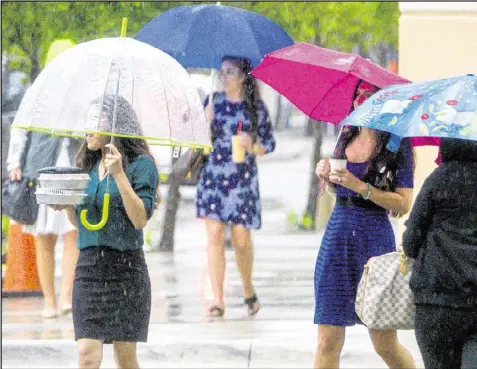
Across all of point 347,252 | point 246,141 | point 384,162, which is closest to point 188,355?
point 246,141

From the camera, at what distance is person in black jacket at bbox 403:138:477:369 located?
5988 millimetres

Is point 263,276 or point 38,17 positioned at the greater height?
point 38,17

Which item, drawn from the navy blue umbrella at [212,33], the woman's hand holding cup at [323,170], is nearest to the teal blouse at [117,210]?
the woman's hand holding cup at [323,170]

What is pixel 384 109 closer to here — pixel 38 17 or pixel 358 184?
pixel 358 184

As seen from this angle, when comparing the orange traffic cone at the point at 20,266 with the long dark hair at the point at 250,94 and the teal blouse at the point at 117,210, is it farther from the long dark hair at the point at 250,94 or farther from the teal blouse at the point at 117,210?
the teal blouse at the point at 117,210

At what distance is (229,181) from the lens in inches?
411

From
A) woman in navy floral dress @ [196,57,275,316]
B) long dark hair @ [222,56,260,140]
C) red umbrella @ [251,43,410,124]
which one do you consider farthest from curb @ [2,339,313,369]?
red umbrella @ [251,43,410,124]

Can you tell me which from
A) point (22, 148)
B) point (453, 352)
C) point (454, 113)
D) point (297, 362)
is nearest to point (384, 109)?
point (454, 113)

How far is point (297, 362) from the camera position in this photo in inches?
357

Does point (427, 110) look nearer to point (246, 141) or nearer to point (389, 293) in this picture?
point (389, 293)

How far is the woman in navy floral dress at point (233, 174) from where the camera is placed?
33.8ft

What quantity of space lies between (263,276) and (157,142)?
6.14 m

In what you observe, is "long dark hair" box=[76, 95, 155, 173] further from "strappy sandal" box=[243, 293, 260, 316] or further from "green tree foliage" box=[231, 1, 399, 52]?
"green tree foliage" box=[231, 1, 399, 52]

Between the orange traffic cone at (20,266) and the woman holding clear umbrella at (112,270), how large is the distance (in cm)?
464
